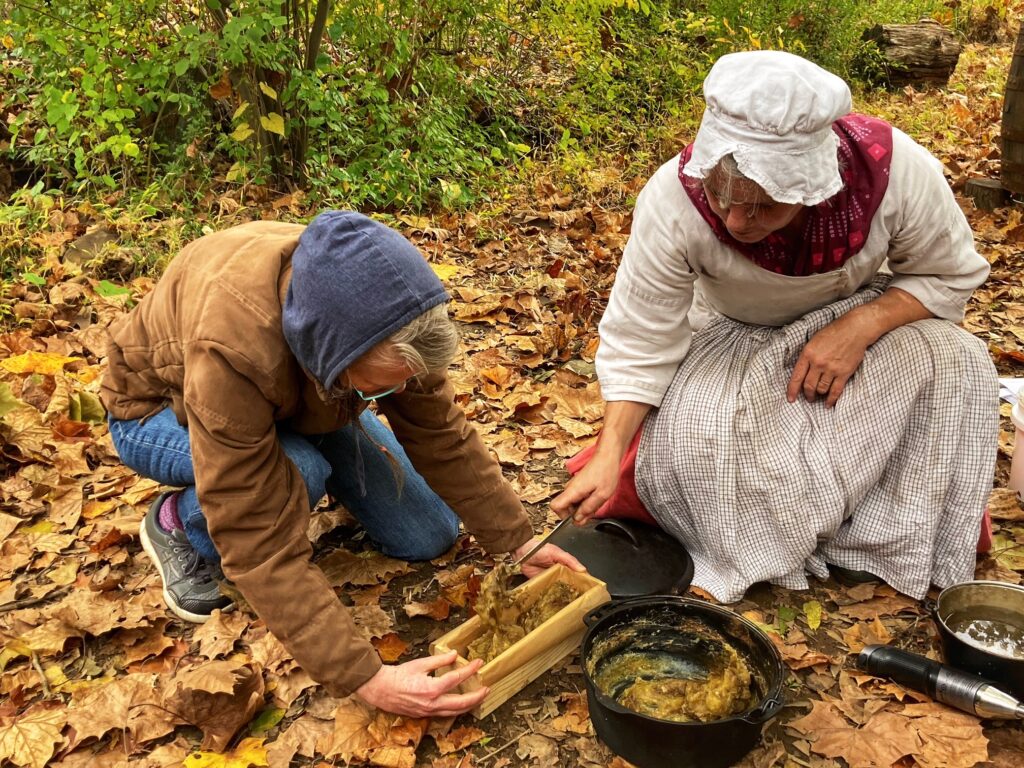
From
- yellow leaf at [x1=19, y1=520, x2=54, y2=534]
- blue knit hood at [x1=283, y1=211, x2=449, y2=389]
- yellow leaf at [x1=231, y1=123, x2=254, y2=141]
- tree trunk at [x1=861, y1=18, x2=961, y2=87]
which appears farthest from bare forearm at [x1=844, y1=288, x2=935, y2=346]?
tree trunk at [x1=861, y1=18, x2=961, y2=87]

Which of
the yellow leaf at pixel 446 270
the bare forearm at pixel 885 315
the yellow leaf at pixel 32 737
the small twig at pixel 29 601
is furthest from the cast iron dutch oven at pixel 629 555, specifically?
the yellow leaf at pixel 446 270

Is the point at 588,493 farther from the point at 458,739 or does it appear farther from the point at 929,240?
the point at 929,240

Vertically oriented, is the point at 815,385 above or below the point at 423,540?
above

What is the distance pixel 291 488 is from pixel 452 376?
185 centimetres

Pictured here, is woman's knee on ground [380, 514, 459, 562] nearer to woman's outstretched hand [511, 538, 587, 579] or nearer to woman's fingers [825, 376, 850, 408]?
woman's outstretched hand [511, 538, 587, 579]

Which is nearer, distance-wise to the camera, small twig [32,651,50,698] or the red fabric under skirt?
small twig [32,651,50,698]

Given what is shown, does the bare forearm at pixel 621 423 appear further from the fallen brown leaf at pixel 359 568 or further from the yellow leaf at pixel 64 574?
the yellow leaf at pixel 64 574

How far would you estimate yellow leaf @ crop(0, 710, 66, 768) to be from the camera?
7.27ft

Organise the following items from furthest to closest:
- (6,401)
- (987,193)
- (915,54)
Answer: (915,54) → (987,193) → (6,401)

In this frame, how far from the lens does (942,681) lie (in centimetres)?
220

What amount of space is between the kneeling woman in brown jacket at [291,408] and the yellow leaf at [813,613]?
73cm

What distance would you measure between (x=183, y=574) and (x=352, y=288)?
1363 millimetres

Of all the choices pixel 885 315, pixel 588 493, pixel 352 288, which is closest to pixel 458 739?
pixel 588 493

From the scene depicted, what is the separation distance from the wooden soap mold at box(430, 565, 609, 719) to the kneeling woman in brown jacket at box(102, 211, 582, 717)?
7 cm
